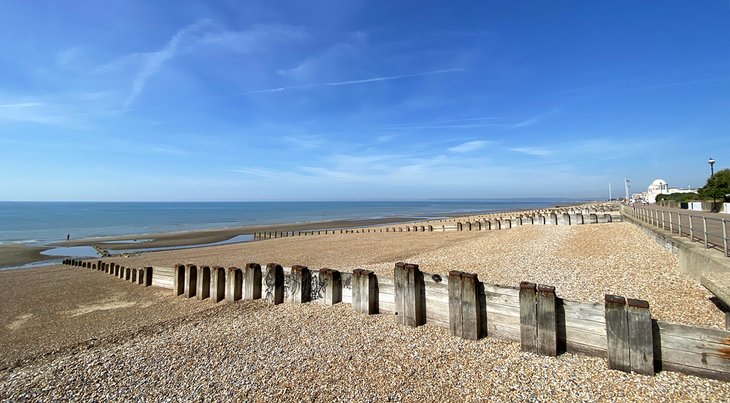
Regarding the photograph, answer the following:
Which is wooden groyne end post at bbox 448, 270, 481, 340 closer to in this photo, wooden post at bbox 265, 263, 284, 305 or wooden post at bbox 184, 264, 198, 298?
wooden post at bbox 265, 263, 284, 305

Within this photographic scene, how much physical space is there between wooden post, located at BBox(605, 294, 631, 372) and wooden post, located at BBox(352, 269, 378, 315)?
10.3 ft

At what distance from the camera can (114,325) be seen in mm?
6363

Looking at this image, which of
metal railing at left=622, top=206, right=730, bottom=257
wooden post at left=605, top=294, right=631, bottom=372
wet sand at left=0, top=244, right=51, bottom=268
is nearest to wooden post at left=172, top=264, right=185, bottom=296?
wooden post at left=605, top=294, right=631, bottom=372

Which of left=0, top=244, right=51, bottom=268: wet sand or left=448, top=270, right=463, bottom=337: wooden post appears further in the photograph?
left=0, top=244, right=51, bottom=268: wet sand

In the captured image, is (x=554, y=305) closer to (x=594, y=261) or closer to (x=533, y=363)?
(x=533, y=363)

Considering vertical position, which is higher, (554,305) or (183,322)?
(554,305)

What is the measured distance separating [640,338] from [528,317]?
1057 mm

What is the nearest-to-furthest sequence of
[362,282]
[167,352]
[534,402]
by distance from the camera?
[534,402] → [167,352] → [362,282]

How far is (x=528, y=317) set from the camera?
4.09 m

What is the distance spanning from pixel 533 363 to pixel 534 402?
73 centimetres

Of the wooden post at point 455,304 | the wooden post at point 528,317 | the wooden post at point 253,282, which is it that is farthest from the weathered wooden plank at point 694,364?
the wooden post at point 253,282

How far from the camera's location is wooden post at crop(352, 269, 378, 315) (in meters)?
5.54

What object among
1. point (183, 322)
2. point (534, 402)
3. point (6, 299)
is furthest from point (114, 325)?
point (534, 402)

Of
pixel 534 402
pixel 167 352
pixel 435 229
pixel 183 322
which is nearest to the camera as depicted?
pixel 534 402
